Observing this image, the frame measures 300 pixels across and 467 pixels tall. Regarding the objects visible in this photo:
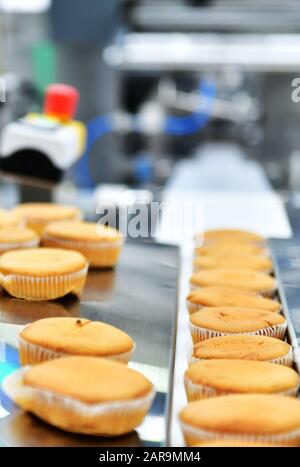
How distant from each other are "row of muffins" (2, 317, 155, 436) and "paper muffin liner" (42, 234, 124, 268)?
70 cm

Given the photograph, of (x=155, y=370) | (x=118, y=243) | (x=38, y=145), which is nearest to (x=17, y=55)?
(x=38, y=145)

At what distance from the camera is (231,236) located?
2.22 meters

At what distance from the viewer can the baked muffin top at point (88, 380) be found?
1110 mm

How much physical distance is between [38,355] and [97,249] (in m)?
0.75

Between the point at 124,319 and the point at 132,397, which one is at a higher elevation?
the point at 132,397

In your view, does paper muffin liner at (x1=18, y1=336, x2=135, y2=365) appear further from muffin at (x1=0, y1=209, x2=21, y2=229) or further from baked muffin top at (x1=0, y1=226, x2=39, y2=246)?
muffin at (x1=0, y1=209, x2=21, y2=229)

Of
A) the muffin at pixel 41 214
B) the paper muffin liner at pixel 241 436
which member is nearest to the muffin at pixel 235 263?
the muffin at pixel 41 214

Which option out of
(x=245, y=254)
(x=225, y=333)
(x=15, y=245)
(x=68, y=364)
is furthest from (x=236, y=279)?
(x=68, y=364)

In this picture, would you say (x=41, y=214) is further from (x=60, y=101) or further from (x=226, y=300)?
(x=226, y=300)

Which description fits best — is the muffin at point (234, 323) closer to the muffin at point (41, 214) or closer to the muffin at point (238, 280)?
the muffin at point (238, 280)
